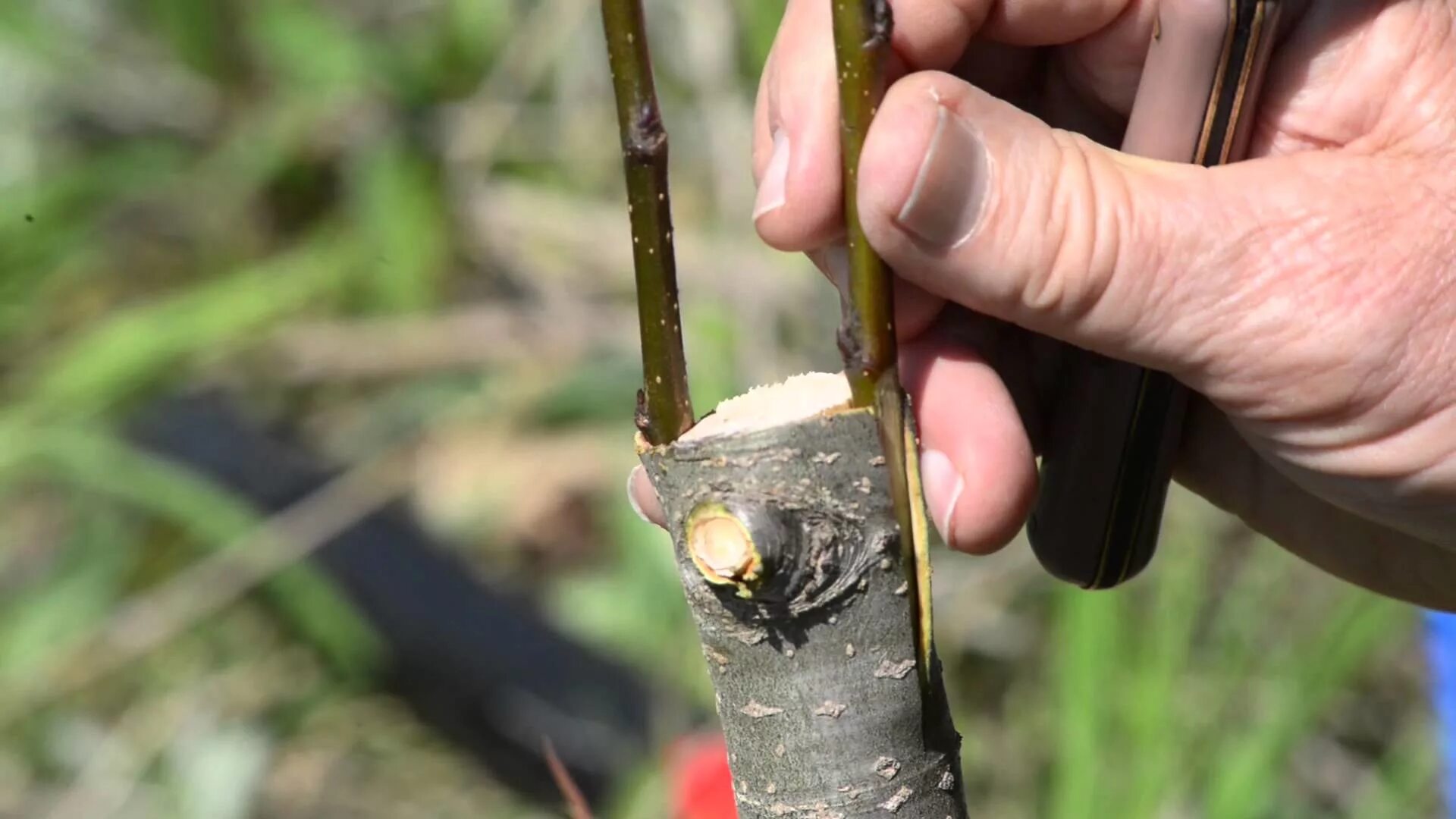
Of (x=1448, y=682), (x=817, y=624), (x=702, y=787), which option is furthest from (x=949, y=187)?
(x=1448, y=682)

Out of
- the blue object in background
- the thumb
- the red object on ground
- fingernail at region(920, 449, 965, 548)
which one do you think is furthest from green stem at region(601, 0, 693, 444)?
the blue object in background

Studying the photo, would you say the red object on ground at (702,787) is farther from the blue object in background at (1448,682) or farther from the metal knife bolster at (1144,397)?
the blue object in background at (1448,682)

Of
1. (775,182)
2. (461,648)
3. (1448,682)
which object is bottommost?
(461,648)

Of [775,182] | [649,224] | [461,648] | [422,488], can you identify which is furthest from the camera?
[422,488]

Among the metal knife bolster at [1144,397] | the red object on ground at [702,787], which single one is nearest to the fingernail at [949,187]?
the metal knife bolster at [1144,397]

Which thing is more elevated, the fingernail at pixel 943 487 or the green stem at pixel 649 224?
the green stem at pixel 649 224

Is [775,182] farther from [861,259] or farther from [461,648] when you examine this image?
[461,648]
